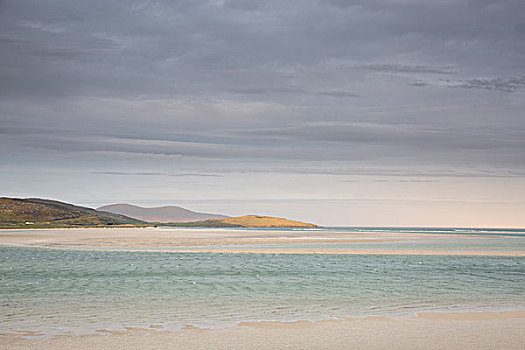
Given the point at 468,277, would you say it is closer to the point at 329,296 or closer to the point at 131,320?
the point at 329,296

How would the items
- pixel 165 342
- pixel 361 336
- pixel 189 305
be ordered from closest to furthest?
pixel 165 342 < pixel 361 336 < pixel 189 305

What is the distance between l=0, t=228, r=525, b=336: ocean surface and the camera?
1547 cm

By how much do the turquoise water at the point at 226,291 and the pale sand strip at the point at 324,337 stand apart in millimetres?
1084

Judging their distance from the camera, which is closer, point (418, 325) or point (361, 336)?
point (361, 336)

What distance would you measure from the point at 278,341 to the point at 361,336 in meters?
2.05

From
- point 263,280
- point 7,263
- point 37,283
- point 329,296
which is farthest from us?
point 7,263

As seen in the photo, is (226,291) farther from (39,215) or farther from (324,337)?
(39,215)

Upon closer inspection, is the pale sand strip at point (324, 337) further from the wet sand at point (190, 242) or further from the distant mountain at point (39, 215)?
the distant mountain at point (39, 215)

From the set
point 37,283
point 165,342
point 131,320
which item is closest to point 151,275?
point 37,283

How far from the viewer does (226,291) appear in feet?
69.5

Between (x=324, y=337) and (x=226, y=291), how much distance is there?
8.83 metres

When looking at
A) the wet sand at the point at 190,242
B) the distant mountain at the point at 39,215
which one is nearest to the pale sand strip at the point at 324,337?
the wet sand at the point at 190,242

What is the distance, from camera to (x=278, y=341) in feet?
40.5

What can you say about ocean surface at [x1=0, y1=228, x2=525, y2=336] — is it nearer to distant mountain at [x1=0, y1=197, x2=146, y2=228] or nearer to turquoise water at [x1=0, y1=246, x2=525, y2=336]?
turquoise water at [x1=0, y1=246, x2=525, y2=336]
